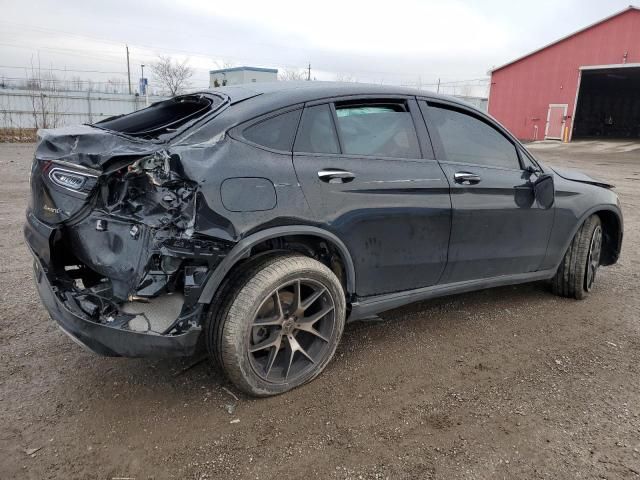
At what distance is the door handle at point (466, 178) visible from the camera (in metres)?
3.40

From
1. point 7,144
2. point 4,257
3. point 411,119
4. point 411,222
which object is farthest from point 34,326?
point 7,144

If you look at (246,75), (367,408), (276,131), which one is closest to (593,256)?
(367,408)

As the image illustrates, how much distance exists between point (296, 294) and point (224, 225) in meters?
0.63

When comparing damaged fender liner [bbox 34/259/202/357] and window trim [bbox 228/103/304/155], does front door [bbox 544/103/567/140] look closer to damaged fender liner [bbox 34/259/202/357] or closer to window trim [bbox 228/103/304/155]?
window trim [bbox 228/103/304/155]

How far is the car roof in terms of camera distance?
2902 mm

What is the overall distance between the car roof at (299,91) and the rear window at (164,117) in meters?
0.15

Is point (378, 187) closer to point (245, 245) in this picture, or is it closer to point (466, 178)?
point (466, 178)

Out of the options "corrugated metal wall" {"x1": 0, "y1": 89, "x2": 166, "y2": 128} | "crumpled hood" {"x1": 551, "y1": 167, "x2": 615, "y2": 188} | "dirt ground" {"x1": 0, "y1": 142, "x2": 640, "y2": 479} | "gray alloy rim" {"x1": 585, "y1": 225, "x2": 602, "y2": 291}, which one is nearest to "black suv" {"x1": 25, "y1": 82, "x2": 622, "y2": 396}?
"dirt ground" {"x1": 0, "y1": 142, "x2": 640, "y2": 479}

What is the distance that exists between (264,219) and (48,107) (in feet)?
87.9

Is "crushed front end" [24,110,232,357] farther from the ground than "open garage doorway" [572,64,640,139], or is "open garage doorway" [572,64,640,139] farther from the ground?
"open garage doorway" [572,64,640,139]

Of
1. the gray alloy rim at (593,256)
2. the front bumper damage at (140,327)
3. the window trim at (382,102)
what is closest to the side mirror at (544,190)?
the gray alloy rim at (593,256)

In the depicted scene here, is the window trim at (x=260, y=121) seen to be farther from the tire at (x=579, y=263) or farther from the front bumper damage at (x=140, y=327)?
the tire at (x=579, y=263)

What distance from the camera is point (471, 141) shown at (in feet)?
12.0

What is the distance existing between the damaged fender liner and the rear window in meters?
1.04
